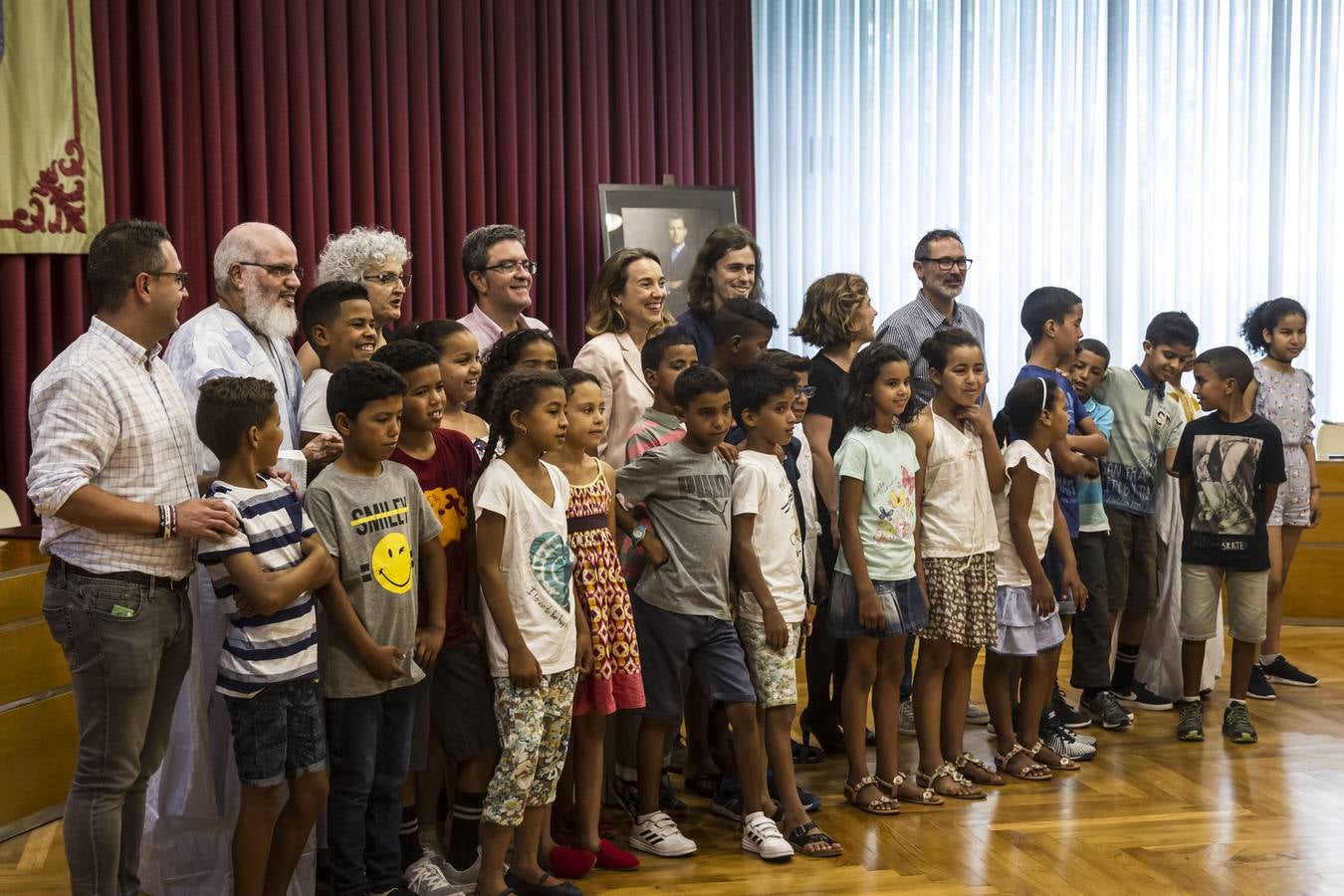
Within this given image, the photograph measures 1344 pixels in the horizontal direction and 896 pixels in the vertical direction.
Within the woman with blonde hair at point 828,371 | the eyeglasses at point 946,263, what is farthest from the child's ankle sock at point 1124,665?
the eyeglasses at point 946,263

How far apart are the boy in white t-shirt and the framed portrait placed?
275 cm

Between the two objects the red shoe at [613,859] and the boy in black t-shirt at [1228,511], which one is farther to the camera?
the boy in black t-shirt at [1228,511]

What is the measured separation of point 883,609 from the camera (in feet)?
11.1

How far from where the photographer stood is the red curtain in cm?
455

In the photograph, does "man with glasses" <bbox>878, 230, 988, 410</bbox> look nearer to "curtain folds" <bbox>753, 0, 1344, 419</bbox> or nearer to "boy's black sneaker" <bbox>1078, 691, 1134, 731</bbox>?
"boy's black sneaker" <bbox>1078, 691, 1134, 731</bbox>

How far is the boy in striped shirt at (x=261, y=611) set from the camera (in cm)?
248

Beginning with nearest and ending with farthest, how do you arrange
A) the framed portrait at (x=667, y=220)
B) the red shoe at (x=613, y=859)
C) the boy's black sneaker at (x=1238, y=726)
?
the red shoe at (x=613, y=859) < the boy's black sneaker at (x=1238, y=726) < the framed portrait at (x=667, y=220)

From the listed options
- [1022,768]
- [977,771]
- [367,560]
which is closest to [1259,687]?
[1022,768]

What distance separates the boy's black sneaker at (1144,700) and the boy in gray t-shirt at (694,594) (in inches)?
71.0

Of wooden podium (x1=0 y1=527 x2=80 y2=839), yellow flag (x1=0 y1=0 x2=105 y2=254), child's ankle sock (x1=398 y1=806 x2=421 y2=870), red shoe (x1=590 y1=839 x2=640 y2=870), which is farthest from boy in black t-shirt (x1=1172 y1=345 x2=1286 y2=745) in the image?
yellow flag (x1=0 y1=0 x2=105 y2=254)

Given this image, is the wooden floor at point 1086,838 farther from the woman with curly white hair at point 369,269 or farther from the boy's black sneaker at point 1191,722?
the woman with curly white hair at point 369,269

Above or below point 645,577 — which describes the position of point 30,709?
below

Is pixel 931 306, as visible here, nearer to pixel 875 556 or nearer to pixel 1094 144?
pixel 875 556

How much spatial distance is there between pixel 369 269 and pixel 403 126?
224cm
